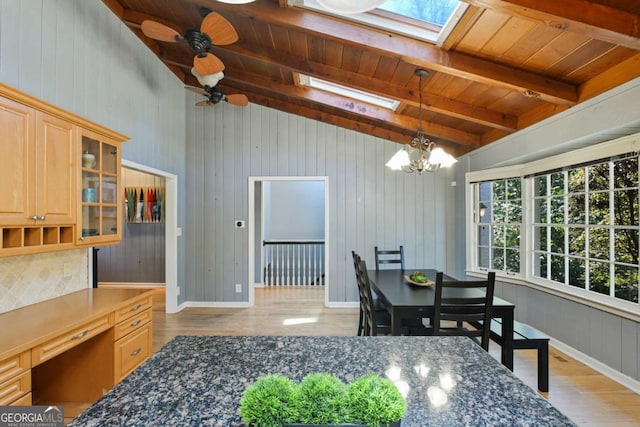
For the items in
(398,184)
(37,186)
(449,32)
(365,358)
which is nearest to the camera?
(365,358)

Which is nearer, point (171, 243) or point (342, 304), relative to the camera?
point (171, 243)

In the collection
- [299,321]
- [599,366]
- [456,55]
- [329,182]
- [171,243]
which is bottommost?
[299,321]

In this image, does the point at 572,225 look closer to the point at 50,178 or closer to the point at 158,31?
the point at 158,31

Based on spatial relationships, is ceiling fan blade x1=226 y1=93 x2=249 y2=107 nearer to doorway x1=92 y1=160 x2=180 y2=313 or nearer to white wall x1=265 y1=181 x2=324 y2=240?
doorway x1=92 y1=160 x2=180 y2=313

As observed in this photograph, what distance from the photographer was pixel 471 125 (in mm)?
4133

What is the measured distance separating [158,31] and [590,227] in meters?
4.26

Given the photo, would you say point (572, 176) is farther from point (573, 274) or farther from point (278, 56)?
point (278, 56)

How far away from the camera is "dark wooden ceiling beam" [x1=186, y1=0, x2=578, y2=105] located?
2613mm

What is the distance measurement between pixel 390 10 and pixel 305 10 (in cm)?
69

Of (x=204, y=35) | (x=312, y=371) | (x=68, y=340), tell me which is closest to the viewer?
(x=312, y=371)

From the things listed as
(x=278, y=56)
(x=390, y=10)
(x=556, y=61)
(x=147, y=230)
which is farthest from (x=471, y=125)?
(x=147, y=230)

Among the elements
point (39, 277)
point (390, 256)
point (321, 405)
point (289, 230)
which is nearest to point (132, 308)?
point (39, 277)

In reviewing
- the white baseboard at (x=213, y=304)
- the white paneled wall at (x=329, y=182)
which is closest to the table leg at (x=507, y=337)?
the white paneled wall at (x=329, y=182)

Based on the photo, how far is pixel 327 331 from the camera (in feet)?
13.0
